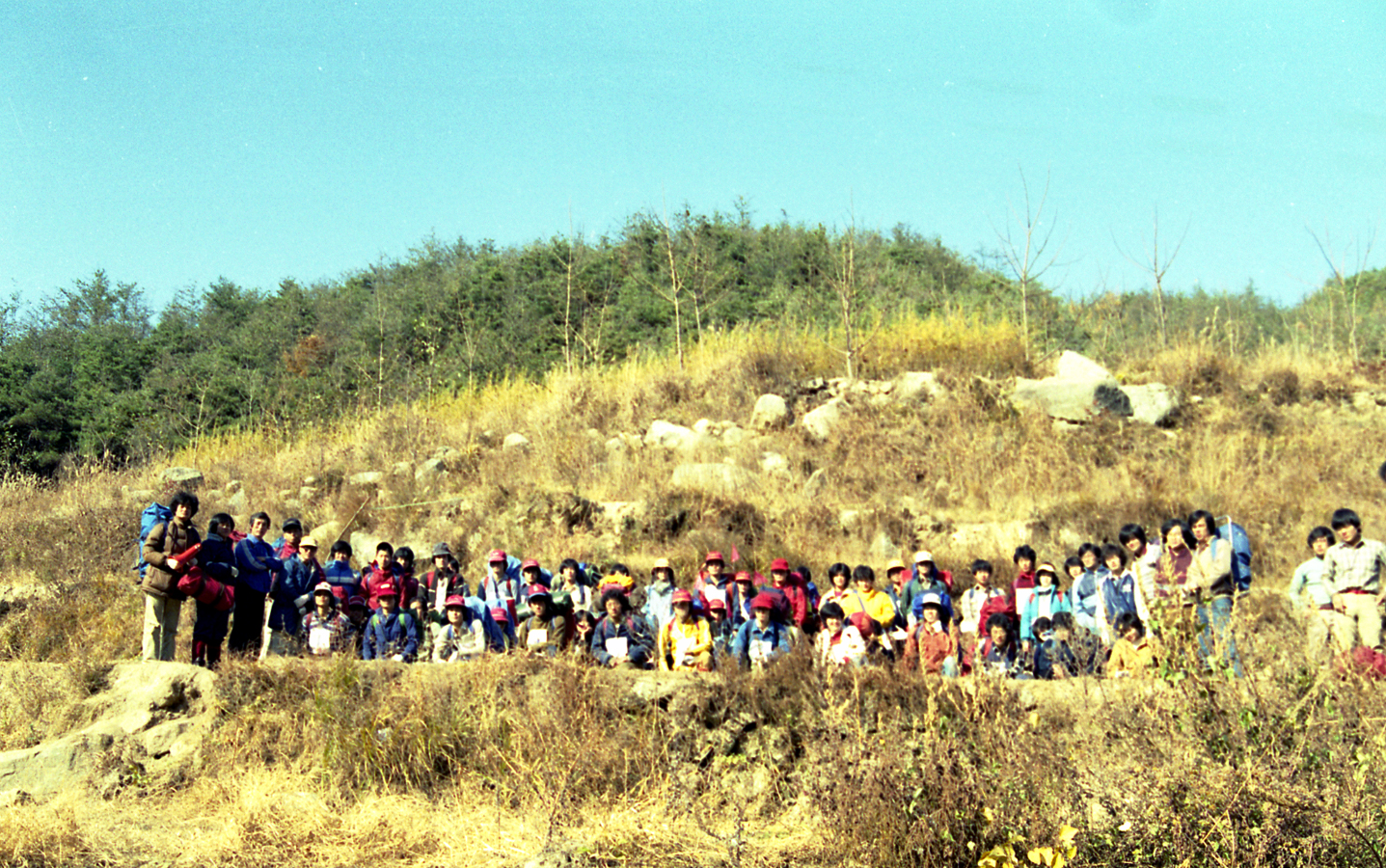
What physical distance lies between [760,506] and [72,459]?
16384mm

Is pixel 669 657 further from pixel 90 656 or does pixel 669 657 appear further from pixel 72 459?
pixel 72 459

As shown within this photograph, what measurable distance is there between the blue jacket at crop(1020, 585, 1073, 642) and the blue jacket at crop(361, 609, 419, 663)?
5.40 metres

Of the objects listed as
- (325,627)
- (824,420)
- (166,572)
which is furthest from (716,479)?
(166,572)

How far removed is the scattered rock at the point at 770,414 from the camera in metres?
17.4

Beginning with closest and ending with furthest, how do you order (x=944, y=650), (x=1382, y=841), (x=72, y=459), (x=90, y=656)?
(x=1382, y=841), (x=944, y=650), (x=90, y=656), (x=72, y=459)

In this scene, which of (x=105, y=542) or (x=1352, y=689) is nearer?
(x=1352, y=689)

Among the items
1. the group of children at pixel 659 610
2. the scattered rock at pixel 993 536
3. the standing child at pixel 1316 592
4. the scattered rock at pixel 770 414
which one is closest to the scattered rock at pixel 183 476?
the group of children at pixel 659 610

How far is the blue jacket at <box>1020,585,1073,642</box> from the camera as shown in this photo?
30.7ft

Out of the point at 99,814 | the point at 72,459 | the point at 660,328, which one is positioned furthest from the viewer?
the point at 660,328

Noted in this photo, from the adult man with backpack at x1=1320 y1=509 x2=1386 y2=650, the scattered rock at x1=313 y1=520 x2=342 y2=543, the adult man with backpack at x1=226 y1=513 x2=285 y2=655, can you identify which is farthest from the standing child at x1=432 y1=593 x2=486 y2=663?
the adult man with backpack at x1=1320 y1=509 x2=1386 y2=650

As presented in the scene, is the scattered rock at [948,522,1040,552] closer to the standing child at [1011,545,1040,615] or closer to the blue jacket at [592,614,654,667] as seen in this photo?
the standing child at [1011,545,1040,615]

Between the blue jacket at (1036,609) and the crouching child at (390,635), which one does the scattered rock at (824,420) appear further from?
the crouching child at (390,635)

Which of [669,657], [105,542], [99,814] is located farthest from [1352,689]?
[105,542]

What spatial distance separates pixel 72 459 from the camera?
74.7 feet
